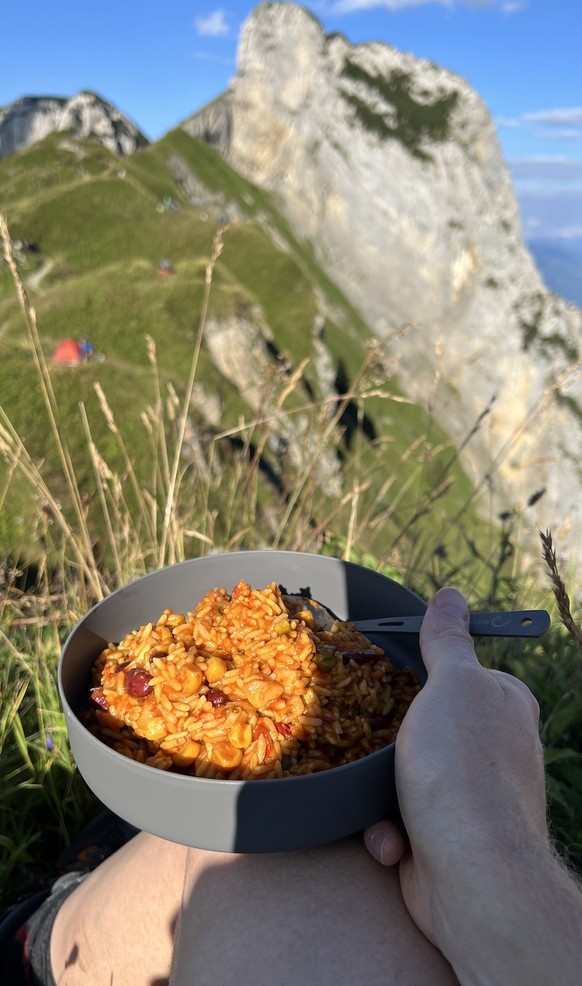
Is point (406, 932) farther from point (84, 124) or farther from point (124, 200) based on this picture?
point (84, 124)

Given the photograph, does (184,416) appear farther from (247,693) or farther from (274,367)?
(247,693)

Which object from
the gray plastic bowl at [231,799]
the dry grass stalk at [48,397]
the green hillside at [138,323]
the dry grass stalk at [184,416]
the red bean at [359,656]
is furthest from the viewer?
the green hillside at [138,323]

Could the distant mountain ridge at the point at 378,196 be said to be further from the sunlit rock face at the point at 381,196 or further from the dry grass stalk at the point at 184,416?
the dry grass stalk at the point at 184,416

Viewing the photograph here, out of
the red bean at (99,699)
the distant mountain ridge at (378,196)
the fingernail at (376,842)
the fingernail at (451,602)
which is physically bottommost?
the fingernail at (376,842)

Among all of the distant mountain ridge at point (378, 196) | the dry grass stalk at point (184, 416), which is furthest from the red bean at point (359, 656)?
the distant mountain ridge at point (378, 196)

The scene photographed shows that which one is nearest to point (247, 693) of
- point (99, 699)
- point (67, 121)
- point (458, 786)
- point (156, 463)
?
point (99, 699)

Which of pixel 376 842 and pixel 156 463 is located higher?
A: pixel 156 463
